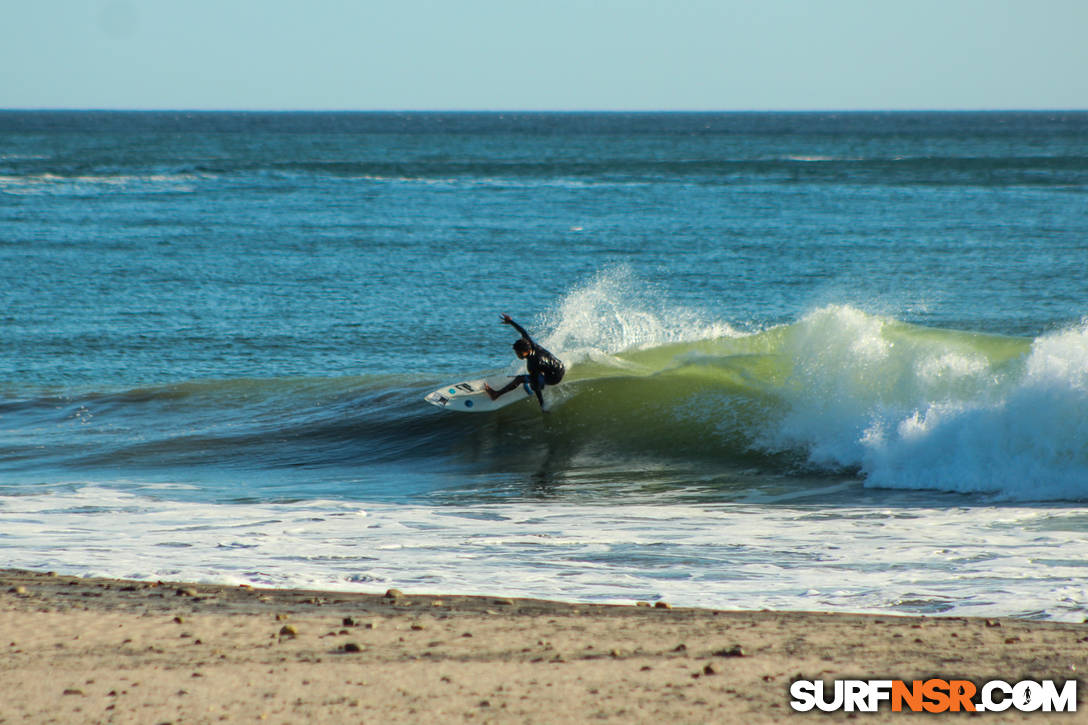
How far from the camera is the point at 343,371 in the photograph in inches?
757

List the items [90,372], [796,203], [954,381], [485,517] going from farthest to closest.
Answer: [796,203]
[90,372]
[954,381]
[485,517]

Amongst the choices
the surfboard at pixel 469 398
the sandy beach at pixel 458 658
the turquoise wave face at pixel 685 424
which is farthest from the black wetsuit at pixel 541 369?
the sandy beach at pixel 458 658

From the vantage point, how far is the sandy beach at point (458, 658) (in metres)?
5.32

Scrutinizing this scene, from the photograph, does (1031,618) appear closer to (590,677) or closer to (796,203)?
(590,677)

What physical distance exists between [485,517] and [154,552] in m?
3.19

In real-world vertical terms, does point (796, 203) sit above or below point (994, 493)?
above

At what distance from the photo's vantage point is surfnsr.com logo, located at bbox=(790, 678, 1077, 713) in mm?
5312

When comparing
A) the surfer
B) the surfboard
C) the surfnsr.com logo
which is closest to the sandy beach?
the surfnsr.com logo

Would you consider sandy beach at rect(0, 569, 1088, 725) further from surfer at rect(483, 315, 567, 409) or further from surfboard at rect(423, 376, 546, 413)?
surfboard at rect(423, 376, 546, 413)

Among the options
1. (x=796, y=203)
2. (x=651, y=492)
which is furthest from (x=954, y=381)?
(x=796, y=203)

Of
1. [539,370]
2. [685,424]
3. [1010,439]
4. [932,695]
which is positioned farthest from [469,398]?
[932,695]

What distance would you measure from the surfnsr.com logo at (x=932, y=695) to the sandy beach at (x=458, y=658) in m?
0.08

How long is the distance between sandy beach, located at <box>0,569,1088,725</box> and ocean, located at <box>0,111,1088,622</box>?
0.79 metres

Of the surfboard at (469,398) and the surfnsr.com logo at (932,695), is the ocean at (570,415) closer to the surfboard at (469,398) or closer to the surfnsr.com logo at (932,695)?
the surfboard at (469,398)
